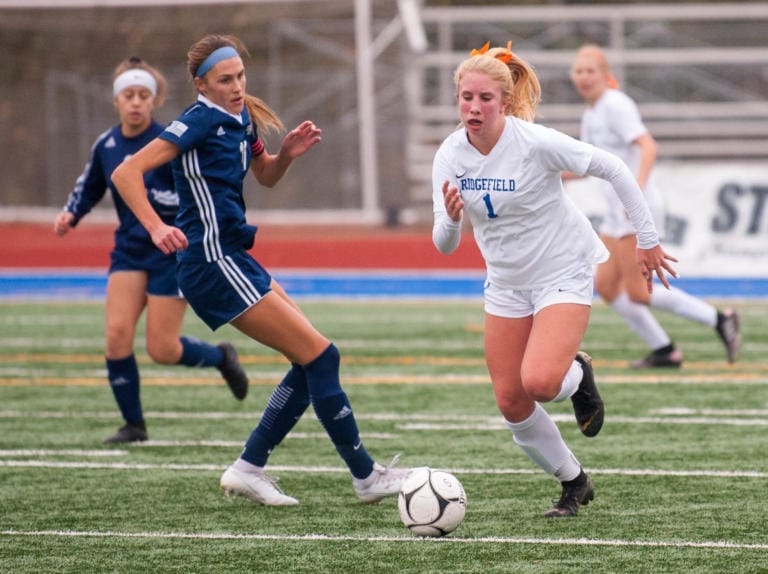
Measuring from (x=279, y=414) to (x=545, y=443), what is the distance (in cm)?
112

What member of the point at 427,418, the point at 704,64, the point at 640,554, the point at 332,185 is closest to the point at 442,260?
the point at 332,185

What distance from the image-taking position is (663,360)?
1000cm

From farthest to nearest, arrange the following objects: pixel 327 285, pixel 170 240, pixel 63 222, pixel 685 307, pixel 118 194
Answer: pixel 327 285, pixel 685 307, pixel 63 222, pixel 118 194, pixel 170 240

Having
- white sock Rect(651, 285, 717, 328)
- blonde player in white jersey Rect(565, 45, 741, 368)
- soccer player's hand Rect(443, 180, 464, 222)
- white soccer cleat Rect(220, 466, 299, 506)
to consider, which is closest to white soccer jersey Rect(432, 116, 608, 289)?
soccer player's hand Rect(443, 180, 464, 222)

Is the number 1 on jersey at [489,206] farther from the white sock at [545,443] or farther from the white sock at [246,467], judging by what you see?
the white sock at [246,467]

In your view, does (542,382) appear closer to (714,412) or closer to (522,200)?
(522,200)

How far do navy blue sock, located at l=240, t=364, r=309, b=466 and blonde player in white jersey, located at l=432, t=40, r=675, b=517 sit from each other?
84 cm

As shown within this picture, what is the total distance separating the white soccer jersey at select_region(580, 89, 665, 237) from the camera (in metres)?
9.38

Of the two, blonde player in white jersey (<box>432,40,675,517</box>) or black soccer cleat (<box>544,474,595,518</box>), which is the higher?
blonde player in white jersey (<box>432,40,675,517</box>)

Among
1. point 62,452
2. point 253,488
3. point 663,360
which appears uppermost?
point 253,488

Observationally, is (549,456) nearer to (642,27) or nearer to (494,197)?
(494,197)

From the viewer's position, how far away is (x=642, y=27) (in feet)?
76.9

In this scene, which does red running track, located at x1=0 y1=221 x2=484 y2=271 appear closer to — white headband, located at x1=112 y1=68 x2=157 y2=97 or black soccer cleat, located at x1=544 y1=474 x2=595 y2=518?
white headband, located at x1=112 y1=68 x2=157 y2=97

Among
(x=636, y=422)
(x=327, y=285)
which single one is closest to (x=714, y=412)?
(x=636, y=422)
